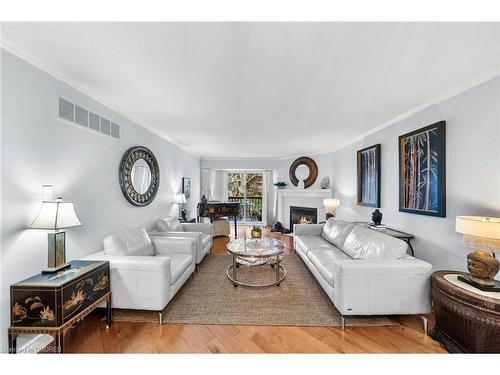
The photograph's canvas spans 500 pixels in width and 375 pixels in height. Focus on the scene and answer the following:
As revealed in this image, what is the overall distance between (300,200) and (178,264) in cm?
437

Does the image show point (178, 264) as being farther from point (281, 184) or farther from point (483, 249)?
point (281, 184)

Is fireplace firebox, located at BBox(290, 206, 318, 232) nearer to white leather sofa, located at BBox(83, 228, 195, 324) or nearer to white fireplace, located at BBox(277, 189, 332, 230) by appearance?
white fireplace, located at BBox(277, 189, 332, 230)

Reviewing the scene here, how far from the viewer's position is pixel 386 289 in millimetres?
1937

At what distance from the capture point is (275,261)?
3029 millimetres

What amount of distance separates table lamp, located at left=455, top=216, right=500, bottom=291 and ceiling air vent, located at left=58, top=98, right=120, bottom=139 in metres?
3.72

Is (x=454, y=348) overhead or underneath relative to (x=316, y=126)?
underneath

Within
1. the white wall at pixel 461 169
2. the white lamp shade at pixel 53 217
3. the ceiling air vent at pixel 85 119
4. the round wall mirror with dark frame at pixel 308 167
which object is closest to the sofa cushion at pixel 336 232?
the white wall at pixel 461 169

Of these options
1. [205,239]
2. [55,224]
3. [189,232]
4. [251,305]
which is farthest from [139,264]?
[205,239]

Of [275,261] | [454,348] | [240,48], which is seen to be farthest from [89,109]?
[454,348]

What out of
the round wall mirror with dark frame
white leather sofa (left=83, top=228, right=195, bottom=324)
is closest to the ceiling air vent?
white leather sofa (left=83, top=228, right=195, bottom=324)

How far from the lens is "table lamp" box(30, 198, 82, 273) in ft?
5.18

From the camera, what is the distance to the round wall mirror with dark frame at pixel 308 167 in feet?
19.7
